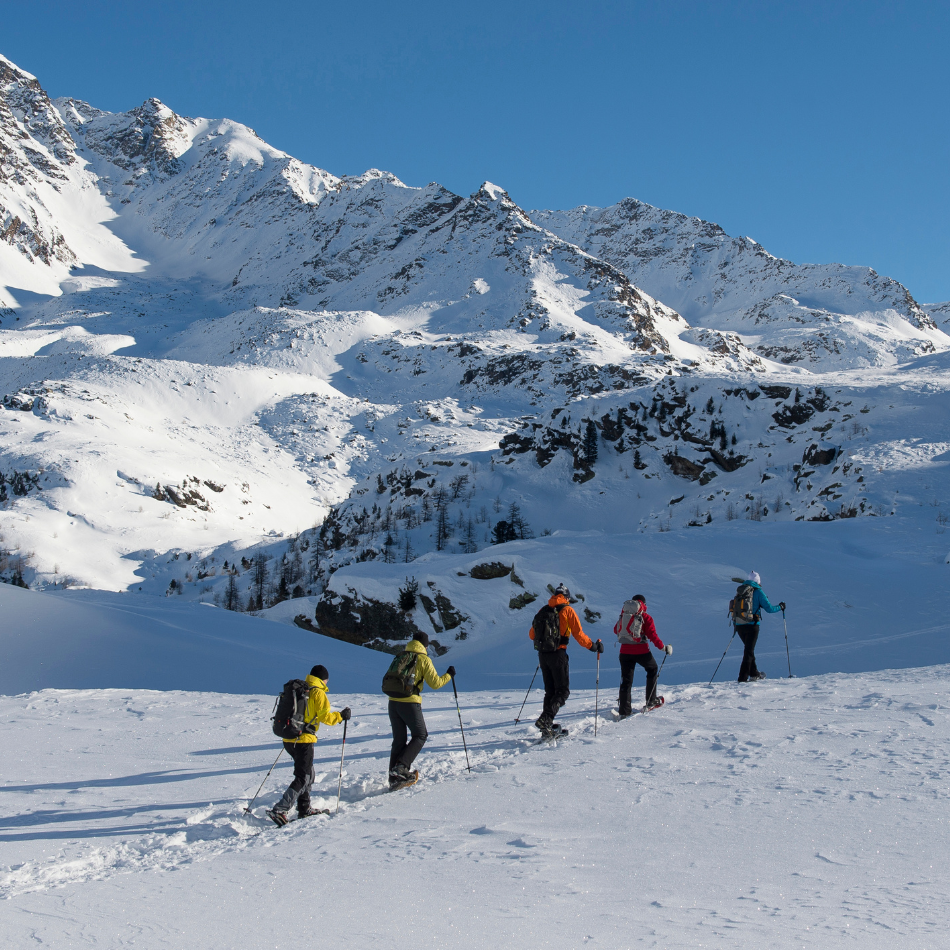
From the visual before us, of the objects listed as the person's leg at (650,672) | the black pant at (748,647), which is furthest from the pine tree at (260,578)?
the person's leg at (650,672)

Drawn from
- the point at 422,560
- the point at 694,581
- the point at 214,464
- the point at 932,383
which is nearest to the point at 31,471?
the point at 214,464

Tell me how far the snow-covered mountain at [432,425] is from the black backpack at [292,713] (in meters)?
16.6

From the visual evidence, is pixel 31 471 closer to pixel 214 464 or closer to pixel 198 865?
pixel 214 464

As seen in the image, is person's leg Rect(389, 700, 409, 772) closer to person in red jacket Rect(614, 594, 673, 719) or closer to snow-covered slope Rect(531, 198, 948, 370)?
person in red jacket Rect(614, 594, 673, 719)

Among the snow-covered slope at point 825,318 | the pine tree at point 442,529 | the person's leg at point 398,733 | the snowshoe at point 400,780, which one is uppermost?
the snow-covered slope at point 825,318

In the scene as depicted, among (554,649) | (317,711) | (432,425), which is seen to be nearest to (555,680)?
(554,649)

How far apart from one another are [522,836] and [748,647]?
729 cm

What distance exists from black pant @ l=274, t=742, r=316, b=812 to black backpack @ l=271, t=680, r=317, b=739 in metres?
0.12

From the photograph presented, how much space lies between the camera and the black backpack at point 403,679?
7375 millimetres

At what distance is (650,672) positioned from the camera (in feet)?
31.4

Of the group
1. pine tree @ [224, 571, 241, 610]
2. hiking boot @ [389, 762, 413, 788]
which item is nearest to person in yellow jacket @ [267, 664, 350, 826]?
hiking boot @ [389, 762, 413, 788]

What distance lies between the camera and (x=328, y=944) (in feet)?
13.1

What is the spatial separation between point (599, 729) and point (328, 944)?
5.70 m

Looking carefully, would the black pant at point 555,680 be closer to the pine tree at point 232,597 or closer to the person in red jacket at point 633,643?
the person in red jacket at point 633,643
